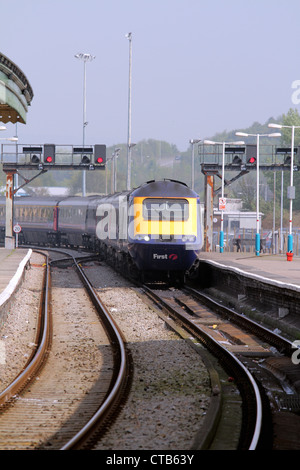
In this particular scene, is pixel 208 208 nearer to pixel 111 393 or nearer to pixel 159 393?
pixel 159 393

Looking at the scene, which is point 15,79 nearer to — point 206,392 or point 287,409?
point 206,392

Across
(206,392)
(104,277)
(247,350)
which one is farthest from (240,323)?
(104,277)

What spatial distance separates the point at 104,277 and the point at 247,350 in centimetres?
1548

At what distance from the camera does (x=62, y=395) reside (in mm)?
9977

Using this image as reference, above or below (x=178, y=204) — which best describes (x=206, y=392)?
below

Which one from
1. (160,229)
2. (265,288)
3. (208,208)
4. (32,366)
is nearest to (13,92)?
(32,366)

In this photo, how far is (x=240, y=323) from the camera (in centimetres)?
1667

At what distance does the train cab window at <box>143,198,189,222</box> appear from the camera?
23.0m

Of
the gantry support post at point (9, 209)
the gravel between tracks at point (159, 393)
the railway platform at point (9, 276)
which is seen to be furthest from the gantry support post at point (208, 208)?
the gravel between tracks at point (159, 393)

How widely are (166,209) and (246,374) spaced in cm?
1255

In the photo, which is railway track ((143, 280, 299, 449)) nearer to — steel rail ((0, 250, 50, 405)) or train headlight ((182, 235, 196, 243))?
steel rail ((0, 250, 50, 405))

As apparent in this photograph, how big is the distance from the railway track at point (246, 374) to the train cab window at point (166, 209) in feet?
12.7

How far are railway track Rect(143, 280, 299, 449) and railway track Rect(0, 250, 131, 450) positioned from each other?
1.31 metres
